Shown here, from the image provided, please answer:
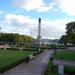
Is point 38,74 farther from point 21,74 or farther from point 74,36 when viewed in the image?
point 74,36

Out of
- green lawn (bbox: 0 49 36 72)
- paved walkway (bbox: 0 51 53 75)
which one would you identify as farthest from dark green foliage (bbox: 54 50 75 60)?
paved walkway (bbox: 0 51 53 75)

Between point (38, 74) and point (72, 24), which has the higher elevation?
point (72, 24)

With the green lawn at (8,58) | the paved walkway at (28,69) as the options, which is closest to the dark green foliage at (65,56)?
the green lawn at (8,58)

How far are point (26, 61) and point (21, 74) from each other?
1628cm

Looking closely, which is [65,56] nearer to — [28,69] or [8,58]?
[8,58]

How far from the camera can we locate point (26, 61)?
44.4 metres

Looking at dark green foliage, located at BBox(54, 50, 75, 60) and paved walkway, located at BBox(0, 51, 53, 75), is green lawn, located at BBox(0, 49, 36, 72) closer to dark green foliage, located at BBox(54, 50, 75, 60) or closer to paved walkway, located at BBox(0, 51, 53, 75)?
paved walkway, located at BBox(0, 51, 53, 75)

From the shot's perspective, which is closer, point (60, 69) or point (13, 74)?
point (60, 69)

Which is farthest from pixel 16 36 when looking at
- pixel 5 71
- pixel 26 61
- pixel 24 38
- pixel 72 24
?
pixel 5 71

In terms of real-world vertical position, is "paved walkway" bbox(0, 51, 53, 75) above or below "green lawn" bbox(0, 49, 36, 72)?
below

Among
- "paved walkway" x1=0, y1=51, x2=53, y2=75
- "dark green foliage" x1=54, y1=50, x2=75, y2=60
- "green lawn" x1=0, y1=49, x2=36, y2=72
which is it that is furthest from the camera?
"dark green foliage" x1=54, y1=50, x2=75, y2=60

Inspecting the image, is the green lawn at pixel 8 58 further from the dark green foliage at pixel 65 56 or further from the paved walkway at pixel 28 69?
the dark green foliage at pixel 65 56

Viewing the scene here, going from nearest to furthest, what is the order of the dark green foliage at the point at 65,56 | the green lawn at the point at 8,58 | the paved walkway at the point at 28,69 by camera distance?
the paved walkway at the point at 28,69
the green lawn at the point at 8,58
the dark green foliage at the point at 65,56

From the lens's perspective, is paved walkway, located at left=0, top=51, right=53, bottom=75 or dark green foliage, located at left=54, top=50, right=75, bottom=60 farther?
dark green foliage, located at left=54, top=50, right=75, bottom=60
